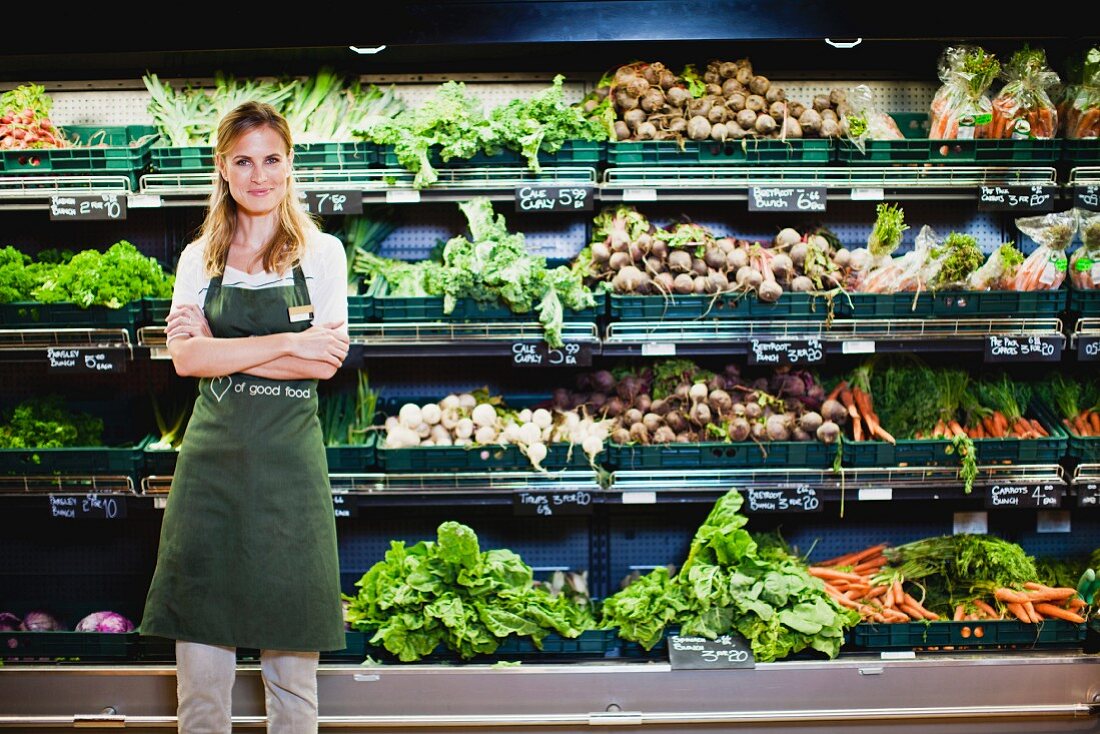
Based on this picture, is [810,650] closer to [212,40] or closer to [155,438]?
[155,438]

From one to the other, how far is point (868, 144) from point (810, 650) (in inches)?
70.5

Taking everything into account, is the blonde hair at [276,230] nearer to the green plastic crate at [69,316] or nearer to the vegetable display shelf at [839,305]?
the green plastic crate at [69,316]

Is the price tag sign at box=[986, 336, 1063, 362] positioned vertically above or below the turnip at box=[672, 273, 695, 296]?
below

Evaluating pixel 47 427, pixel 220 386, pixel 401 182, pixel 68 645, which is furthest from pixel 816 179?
pixel 68 645

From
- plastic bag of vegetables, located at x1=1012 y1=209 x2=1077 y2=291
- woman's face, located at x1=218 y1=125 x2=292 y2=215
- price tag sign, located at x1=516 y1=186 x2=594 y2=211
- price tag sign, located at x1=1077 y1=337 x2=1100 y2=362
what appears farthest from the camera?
plastic bag of vegetables, located at x1=1012 y1=209 x2=1077 y2=291

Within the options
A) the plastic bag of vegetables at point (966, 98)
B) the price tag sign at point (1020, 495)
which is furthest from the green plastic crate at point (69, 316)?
the price tag sign at point (1020, 495)

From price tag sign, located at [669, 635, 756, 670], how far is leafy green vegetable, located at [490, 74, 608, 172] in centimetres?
171

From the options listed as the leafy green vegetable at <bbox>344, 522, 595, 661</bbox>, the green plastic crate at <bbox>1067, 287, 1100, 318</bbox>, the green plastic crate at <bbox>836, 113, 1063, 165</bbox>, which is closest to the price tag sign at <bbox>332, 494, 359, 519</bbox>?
the leafy green vegetable at <bbox>344, 522, 595, 661</bbox>

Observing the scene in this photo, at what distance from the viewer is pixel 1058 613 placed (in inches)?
143

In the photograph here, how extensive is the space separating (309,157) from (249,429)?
1.16 meters

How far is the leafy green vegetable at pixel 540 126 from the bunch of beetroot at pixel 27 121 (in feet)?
5.39

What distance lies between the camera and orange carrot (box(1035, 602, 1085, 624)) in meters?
3.60

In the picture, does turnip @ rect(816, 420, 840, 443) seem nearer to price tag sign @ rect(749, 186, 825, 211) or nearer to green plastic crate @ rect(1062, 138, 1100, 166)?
price tag sign @ rect(749, 186, 825, 211)

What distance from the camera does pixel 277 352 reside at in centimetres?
285
